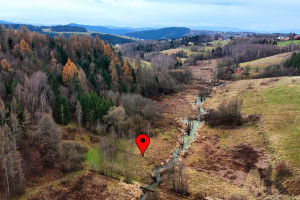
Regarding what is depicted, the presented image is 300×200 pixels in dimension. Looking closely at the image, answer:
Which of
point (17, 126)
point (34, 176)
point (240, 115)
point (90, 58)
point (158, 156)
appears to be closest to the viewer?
point (34, 176)

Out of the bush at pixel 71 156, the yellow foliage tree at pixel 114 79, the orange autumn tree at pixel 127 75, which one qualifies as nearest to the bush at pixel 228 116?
the yellow foliage tree at pixel 114 79

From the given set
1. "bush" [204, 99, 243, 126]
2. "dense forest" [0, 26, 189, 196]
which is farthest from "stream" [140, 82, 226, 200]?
"dense forest" [0, 26, 189, 196]

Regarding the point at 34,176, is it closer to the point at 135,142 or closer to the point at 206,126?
the point at 135,142

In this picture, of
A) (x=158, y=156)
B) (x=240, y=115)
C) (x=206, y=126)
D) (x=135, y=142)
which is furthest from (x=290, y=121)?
(x=135, y=142)

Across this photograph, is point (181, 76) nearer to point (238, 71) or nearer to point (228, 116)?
point (238, 71)

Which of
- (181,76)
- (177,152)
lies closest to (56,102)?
(177,152)

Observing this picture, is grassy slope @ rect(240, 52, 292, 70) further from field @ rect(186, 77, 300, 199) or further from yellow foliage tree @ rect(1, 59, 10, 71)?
yellow foliage tree @ rect(1, 59, 10, 71)

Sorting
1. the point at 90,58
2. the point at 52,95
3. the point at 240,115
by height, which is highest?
the point at 90,58
